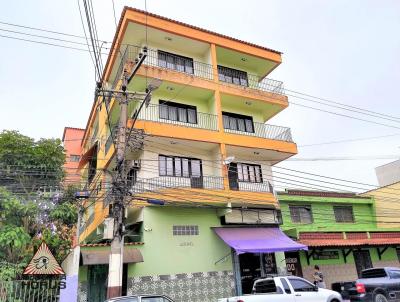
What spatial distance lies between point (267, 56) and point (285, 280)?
16050 millimetres

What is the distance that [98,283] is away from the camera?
1752cm

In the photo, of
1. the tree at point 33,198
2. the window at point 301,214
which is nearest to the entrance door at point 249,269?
the window at point 301,214

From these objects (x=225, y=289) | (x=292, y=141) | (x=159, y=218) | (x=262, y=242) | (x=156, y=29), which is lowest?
(x=225, y=289)

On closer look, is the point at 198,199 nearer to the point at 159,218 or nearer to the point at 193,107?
the point at 159,218

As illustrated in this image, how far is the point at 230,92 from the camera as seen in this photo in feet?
71.9

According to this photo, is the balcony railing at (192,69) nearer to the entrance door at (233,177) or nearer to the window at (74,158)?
the entrance door at (233,177)

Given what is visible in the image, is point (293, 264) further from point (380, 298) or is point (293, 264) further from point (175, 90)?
point (175, 90)

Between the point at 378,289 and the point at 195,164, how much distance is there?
1085 cm

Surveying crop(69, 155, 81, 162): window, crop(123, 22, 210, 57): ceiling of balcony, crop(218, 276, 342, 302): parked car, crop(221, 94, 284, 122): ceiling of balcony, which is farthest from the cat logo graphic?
crop(69, 155, 81, 162): window

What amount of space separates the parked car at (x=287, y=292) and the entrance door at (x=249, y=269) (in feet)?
21.1

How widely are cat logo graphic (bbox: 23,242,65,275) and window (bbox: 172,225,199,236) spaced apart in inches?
228

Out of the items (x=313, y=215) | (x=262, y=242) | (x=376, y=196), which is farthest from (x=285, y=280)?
(x=376, y=196)

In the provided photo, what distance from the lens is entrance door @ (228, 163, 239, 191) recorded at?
69.0 ft

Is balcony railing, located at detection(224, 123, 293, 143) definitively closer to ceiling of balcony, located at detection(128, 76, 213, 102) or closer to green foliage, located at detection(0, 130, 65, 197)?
ceiling of balcony, located at detection(128, 76, 213, 102)
